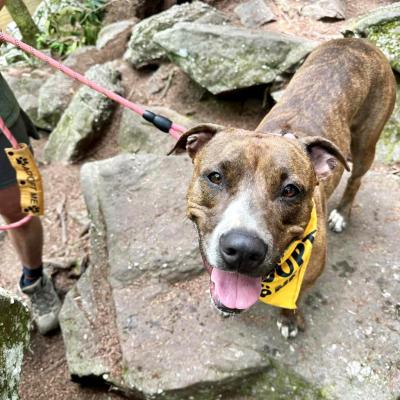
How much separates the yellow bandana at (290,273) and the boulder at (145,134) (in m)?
3.51

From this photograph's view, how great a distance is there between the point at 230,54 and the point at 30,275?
13.8 feet

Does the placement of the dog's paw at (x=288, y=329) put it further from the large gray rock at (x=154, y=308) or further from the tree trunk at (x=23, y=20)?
the tree trunk at (x=23, y=20)

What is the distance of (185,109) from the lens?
7191 mm

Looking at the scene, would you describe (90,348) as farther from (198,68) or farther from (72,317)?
(198,68)

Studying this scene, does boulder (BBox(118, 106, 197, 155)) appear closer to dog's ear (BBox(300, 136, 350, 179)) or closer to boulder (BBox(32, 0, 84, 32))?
dog's ear (BBox(300, 136, 350, 179))

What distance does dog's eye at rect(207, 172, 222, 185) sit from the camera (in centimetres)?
292

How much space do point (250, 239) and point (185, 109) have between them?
503 centimetres

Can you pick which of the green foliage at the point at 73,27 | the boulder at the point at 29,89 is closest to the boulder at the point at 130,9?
the green foliage at the point at 73,27

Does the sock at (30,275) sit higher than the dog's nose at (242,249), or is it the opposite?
the dog's nose at (242,249)

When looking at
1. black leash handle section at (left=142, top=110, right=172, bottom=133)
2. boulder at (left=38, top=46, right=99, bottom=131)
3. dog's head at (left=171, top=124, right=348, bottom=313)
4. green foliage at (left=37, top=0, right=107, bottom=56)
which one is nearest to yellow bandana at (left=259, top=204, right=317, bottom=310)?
dog's head at (left=171, top=124, right=348, bottom=313)

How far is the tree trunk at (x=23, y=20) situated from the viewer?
982 centimetres

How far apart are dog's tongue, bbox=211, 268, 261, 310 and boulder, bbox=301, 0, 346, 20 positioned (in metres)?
6.19

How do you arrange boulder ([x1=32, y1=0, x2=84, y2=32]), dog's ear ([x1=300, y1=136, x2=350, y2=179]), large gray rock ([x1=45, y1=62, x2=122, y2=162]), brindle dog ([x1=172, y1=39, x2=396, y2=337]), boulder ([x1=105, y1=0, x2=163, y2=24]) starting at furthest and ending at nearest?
1. boulder ([x1=32, y1=0, x2=84, y2=32])
2. boulder ([x1=105, y1=0, x2=163, y2=24])
3. large gray rock ([x1=45, y1=62, x2=122, y2=162])
4. dog's ear ([x1=300, y1=136, x2=350, y2=179])
5. brindle dog ([x1=172, y1=39, x2=396, y2=337])

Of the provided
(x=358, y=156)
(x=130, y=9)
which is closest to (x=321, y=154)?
(x=358, y=156)
